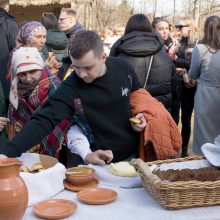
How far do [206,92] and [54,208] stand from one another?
2.63 meters

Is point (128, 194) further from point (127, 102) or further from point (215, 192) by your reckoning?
point (127, 102)

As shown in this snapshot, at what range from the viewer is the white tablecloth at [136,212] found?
62.5 inches

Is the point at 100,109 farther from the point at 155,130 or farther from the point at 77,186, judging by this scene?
the point at 77,186

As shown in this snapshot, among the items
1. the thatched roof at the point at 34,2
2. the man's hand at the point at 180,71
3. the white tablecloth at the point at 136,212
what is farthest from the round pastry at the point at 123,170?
the thatched roof at the point at 34,2

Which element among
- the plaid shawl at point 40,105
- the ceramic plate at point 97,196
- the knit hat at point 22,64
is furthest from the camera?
the plaid shawl at point 40,105

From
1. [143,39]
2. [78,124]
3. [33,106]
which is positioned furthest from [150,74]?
[78,124]

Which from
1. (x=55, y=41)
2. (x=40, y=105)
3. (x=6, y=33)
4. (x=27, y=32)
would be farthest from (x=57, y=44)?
(x=40, y=105)

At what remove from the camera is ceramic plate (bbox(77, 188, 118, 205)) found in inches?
66.9

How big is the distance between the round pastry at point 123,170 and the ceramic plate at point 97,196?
0.15 m

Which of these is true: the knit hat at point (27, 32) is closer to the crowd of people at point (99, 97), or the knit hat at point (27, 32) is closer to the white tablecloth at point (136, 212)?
the crowd of people at point (99, 97)

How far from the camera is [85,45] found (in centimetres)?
200

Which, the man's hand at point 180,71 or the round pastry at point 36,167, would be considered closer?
the round pastry at point 36,167

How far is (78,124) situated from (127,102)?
29 centimetres

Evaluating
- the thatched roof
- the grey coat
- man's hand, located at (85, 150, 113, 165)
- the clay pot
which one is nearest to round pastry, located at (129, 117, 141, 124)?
man's hand, located at (85, 150, 113, 165)
